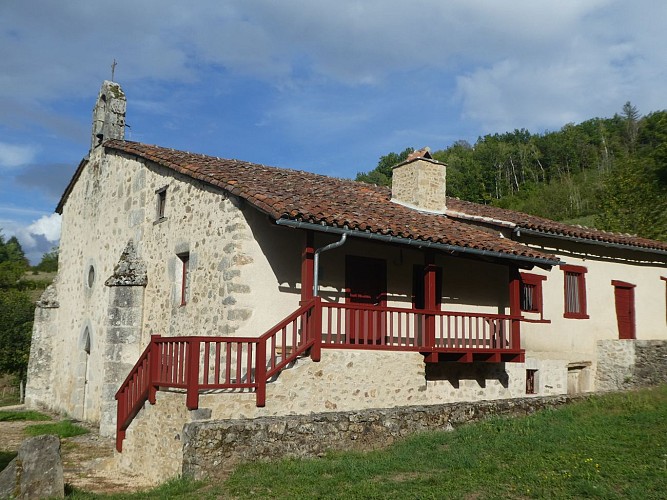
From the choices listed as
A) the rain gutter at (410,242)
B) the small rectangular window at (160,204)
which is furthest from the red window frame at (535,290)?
the small rectangular window at (160,204)

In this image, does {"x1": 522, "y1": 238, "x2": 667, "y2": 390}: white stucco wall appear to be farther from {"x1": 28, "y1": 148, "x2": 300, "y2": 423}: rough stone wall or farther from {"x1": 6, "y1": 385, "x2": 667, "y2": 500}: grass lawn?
{"x1": 28, "y1": 148, "x2": 300, "y2": 423}: rough stone wall

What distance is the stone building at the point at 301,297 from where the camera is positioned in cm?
952

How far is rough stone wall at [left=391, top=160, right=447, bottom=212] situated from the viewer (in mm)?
14336

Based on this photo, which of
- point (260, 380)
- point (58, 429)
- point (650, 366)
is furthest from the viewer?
point (650, 366)

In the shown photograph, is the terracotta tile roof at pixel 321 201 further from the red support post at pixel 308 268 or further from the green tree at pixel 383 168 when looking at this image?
the green tree at pixel 383 168

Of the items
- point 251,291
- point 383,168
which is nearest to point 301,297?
point 251,291

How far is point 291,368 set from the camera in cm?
938

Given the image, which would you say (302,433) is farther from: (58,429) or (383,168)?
(383,168)

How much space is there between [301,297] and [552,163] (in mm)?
61518

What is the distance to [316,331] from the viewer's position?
943 centimetres

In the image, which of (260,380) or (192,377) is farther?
(260,380)

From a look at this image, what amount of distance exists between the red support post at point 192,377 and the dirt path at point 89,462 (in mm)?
1385

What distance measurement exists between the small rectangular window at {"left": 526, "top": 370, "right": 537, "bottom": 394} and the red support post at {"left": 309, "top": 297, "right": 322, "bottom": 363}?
6.68 meters

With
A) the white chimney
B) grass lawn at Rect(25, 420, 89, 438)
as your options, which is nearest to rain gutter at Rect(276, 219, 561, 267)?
the white chimney
